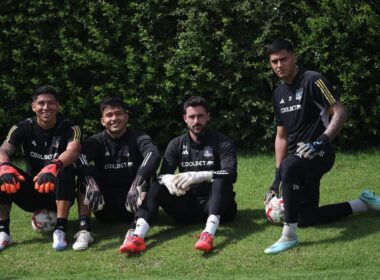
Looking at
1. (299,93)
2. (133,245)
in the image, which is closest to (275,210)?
(299,93)

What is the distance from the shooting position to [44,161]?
620 centimetres

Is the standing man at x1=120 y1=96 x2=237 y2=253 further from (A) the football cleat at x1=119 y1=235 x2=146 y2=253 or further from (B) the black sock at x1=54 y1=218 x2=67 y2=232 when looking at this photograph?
(B) the black sock at x1=54 y1=218 x2=67 y2=232

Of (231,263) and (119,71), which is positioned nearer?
(231,263)

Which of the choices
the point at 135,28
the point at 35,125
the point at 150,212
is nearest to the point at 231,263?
the point at 150,212

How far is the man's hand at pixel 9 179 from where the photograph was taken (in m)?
5.63

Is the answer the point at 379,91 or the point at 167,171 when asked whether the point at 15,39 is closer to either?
the point at 167,171

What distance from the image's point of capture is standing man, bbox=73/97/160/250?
6.02 metres

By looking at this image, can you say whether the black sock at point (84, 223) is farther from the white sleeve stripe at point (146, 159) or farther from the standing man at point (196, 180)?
the white sleeve stripe at point (146, 159)

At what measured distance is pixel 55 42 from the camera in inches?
349

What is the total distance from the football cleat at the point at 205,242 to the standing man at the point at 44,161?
4.28ft

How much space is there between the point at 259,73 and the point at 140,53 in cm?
173

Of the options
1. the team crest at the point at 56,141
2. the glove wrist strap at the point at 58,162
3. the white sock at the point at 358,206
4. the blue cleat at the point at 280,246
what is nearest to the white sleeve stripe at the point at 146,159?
the glove wrist strap at the point at 58,162

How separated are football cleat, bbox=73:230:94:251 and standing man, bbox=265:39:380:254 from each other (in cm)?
A: 168

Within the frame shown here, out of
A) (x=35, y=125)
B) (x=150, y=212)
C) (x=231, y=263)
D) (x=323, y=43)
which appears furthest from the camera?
(x=323, y=43)
